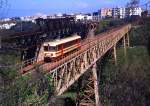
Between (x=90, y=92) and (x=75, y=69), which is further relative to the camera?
(x=90, y=92)

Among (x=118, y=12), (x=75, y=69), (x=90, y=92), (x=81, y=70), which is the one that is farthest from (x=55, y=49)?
(x=118, y=12)

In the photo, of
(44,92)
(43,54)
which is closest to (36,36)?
(43,54)

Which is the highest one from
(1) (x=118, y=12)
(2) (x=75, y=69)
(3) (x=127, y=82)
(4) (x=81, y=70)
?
(1) (x=118, y=12)

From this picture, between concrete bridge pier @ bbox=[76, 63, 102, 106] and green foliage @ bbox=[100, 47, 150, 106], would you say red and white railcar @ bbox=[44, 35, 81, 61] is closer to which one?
concrete bridge pier @ bbox=[76, 63, 102, 106]

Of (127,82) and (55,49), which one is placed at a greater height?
(55,49)

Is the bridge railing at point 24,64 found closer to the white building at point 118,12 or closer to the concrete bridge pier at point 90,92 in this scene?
the concrete bridge pier at point 90,92

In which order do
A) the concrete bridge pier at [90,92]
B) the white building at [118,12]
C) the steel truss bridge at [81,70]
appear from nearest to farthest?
the steel truss bridge at [81,70] < the concrete bridge pier at [90,92] < the white building at [118,12]

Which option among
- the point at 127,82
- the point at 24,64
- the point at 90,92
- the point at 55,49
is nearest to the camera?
the point at 24,64

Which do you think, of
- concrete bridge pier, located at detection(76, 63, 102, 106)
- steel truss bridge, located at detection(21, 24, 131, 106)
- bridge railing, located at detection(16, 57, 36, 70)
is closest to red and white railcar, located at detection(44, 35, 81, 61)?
steel truss bridge, located at detection(21, 24, 131, 106)

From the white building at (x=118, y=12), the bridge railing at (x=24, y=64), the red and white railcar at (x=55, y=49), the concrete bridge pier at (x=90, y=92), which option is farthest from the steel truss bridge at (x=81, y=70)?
the white building at (x=118, y=12)

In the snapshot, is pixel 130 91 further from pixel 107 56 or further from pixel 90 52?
pixel 107 56

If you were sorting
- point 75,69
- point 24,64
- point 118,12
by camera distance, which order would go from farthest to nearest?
1. point 118,12
2. point 75,69
3. point 24,64

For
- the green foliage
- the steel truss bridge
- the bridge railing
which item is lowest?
the green foliage

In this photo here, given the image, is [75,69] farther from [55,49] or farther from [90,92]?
[90,92]
